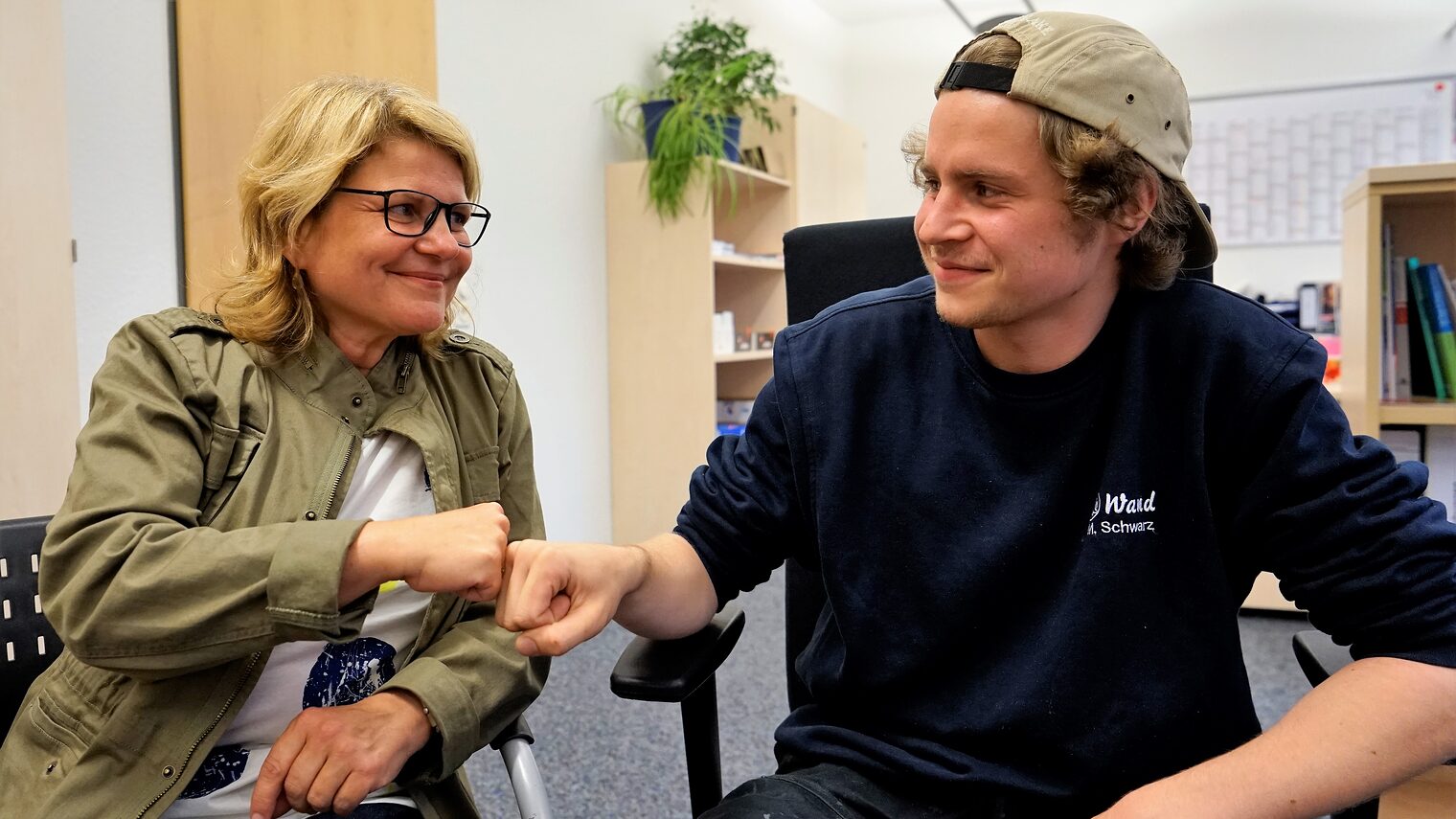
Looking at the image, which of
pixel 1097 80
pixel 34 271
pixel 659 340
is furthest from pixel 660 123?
pixel 1097 80

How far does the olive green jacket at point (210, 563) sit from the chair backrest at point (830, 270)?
375 mm

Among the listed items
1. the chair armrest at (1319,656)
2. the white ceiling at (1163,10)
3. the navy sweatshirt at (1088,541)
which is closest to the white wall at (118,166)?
the navy sweatshirt at (1088,541)

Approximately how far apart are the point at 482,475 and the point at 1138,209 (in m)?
0.76

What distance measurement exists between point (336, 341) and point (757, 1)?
4823mm

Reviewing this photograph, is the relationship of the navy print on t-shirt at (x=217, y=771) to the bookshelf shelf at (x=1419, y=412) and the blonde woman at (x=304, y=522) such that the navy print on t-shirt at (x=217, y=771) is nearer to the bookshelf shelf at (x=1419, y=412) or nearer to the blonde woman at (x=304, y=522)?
the blonde woman at (x=304, y=522)

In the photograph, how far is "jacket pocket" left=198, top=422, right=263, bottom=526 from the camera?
3.28ft

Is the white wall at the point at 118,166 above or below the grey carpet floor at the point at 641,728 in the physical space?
above

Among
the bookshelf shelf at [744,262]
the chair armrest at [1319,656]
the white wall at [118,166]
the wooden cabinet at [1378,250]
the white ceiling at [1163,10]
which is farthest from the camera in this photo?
the white ceiling at [1163,10]

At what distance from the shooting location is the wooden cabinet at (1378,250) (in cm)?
203

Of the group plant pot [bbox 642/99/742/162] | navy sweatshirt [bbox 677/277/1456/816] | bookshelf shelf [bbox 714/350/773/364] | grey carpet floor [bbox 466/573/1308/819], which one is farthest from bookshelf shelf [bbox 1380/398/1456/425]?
plant pot [bbox 642/99/742/162]

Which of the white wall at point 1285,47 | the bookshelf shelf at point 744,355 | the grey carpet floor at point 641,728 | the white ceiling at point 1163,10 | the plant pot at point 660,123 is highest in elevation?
the white ceiling at point 1163,10

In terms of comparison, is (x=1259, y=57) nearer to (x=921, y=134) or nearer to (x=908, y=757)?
(x=921, y=134)

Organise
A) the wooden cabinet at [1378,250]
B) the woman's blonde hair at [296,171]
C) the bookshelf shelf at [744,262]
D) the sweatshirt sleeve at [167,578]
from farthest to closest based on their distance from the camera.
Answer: the bookshelf shelf at [744,262] < the wooden cabinet at [1378,250] < the woman's blonde hair at [296,171] < the sweatshirt sleeve at [167,578]

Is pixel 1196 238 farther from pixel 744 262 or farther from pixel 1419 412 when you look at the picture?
pixel 744 262
